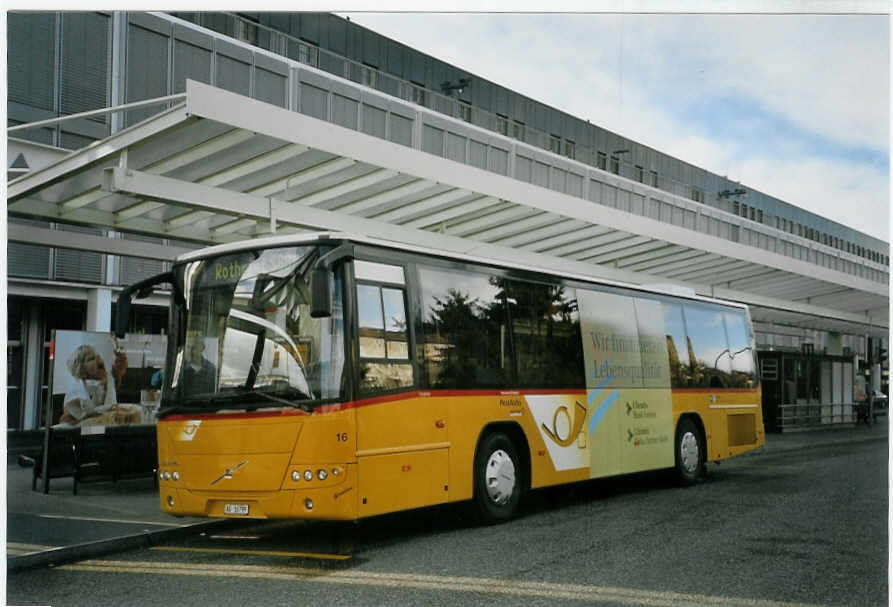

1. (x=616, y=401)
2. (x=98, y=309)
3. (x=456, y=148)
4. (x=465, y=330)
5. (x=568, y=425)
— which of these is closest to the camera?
(x=465, y=330)

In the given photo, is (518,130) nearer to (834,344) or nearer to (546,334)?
(546,334)

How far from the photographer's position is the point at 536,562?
8.91 meters

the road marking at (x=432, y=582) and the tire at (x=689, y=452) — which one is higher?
the tire at (x=689, y=452)

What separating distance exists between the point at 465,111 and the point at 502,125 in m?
0.61

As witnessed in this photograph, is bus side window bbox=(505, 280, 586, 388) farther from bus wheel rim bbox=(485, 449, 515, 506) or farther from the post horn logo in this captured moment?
bus wheel rim bbox=(485, 449, 515, 506)

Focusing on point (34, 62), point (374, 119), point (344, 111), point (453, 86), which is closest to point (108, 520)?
point (453, 86)

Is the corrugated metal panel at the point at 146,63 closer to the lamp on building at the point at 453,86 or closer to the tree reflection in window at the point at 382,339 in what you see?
the lamp on building at the point at 453,86

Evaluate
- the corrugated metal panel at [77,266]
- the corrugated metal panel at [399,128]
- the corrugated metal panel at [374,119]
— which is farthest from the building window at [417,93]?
the corrugated metal panel at [77,266]

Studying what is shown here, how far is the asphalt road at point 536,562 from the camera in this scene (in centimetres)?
770

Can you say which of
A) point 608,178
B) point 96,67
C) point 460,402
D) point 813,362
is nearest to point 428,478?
point 460,402

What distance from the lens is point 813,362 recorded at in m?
32.3

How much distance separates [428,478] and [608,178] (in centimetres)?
942

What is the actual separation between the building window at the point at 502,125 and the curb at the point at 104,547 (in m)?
7.47

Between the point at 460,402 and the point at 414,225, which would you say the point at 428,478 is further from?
the point at 414,225
